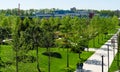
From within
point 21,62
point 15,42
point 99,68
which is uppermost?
Answer: point 15,42

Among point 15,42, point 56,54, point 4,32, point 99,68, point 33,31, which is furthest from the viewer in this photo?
point 4,32

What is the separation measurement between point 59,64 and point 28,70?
37.4 feet

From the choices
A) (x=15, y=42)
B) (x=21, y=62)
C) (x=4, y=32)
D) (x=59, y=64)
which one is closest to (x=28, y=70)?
(x=21, y=62)

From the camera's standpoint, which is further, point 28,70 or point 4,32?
point 4,32

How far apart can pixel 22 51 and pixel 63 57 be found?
1736 cm

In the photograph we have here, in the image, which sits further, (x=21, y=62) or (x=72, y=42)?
(x=72, y=42)

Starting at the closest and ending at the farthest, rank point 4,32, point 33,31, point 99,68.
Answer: point 99,68
point 33,31
point 4,32

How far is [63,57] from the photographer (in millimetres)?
45969

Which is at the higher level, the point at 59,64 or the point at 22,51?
the point at 22,51

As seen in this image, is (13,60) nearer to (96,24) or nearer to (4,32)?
(4,32)

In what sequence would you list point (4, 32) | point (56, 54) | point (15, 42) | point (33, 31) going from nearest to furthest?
point (15, 42) < point (33, 31) < point (56, 54) < point (4, 32)

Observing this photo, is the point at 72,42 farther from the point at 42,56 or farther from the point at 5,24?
the point at 5,24

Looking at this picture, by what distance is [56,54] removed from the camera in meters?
46.6

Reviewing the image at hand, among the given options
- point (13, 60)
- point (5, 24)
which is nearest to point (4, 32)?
point (5, 24)
